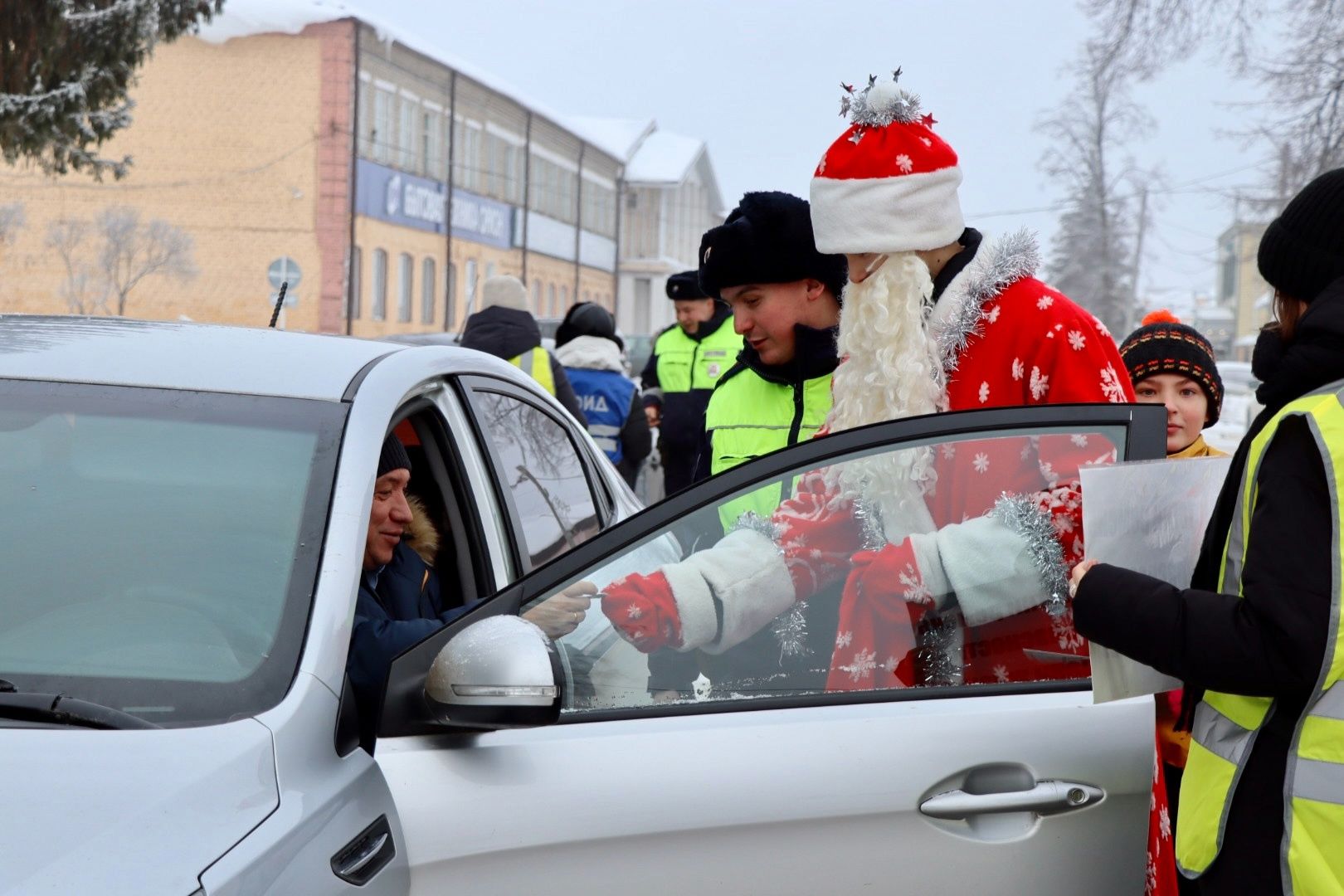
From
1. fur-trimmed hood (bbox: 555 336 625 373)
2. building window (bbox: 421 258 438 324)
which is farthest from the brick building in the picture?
fur-trimmed hood (bbox: 555 336 625 373)

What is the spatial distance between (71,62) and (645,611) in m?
12.1

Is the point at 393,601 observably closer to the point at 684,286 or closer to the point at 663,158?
the point at 684,286

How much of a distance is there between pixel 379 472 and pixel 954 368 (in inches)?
43.9

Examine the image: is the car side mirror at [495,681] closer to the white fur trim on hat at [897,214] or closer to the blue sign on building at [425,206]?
the white fur trim on hat at [897,214]

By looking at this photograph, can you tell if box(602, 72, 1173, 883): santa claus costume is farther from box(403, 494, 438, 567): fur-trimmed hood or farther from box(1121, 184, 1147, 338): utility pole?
box(1121, 184, 1147, 338): utility pole

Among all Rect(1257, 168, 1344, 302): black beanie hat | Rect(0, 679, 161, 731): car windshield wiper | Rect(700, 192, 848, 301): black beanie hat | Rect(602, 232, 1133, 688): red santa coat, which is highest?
Rect(700, 192, 848, 301): black beanie hat

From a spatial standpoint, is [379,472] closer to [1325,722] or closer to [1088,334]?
[1088,334]

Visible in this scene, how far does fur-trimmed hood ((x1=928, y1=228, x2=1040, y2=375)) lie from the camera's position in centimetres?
256

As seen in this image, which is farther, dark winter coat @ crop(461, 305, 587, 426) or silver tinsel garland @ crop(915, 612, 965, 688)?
dark winter coat @ crop(461, 305, 587, 426)

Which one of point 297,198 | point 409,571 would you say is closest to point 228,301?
point 297,198

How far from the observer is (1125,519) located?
1.99 meters

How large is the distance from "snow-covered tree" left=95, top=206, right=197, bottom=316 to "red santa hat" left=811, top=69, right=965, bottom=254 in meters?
27.4

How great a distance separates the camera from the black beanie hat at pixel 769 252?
317 centimetres

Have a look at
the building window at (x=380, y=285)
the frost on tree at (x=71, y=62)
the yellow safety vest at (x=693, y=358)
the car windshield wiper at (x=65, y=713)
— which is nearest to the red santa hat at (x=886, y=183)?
the car windshield wiper at (x=65, y=713)
